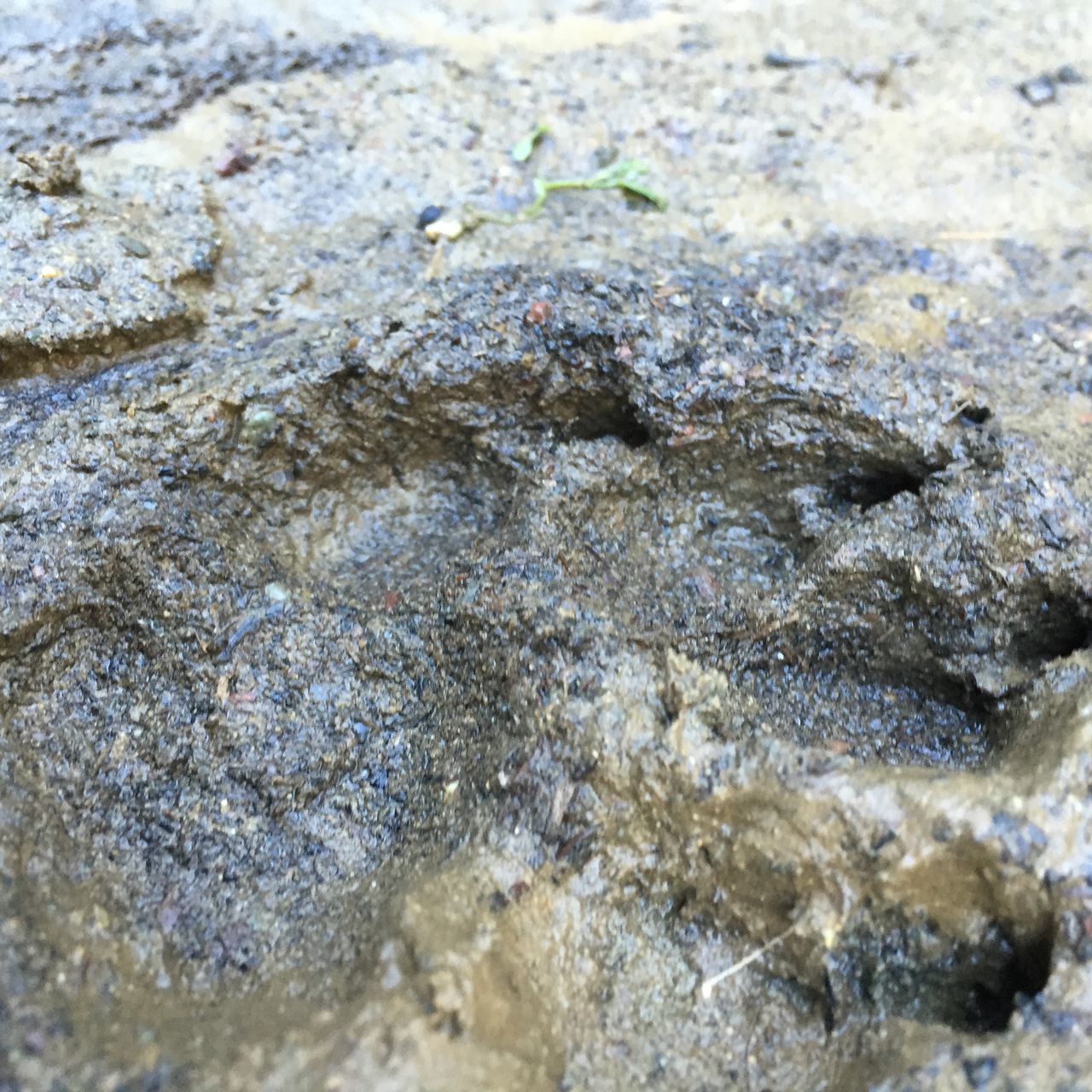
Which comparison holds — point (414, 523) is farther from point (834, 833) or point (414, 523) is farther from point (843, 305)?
point (843, 305)

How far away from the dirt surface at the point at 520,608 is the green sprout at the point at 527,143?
41 mm

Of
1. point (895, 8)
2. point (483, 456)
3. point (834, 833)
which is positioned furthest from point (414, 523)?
point (895, 8)

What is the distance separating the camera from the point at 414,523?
2.62 m

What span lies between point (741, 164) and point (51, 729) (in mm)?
3092

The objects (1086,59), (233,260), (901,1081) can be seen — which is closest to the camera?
(901,1081)

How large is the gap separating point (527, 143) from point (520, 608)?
7.06 ft

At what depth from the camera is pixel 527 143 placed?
3484 millimetres

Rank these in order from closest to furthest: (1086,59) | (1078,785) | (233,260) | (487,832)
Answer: (1078,785) < (487,832) < (233,260) < (1086,59)

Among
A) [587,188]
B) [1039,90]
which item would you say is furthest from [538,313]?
Answer: [1039,90]

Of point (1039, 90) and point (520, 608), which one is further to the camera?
point (1039, 90)

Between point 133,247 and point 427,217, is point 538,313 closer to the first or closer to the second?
point 427,217

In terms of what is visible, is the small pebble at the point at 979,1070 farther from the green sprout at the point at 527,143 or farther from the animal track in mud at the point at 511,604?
the green sprout at the point at 527,143

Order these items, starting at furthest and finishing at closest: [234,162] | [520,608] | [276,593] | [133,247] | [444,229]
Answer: [234,162], [444,229], [133,247], [276,593], [520,608]

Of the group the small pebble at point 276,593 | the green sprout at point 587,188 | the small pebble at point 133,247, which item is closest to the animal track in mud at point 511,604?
the small pebble at point 276,593
